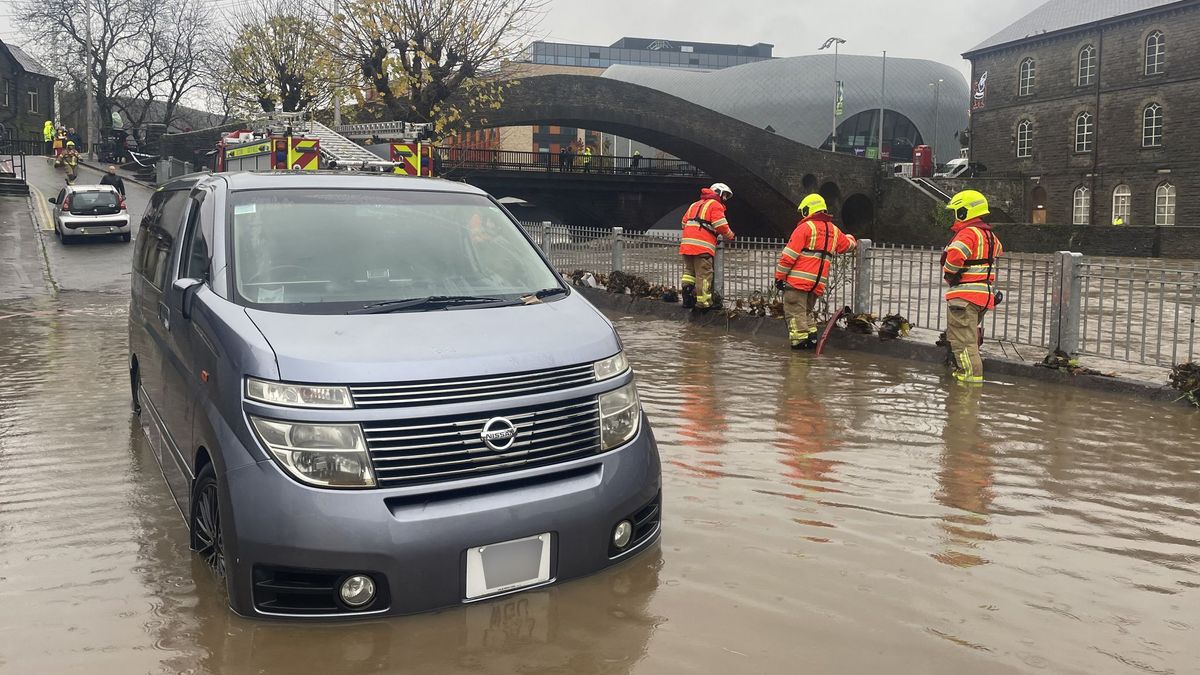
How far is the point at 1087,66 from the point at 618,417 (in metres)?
53.0

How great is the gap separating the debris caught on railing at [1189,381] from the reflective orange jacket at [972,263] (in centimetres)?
160

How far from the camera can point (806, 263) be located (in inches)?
448

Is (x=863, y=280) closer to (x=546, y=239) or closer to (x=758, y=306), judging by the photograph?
(x=758, y=306)

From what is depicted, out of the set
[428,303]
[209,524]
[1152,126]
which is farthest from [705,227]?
[1152,126]

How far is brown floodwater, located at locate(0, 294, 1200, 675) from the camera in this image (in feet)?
12.3

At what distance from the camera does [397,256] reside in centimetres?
477

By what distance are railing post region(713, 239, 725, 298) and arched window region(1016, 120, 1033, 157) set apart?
44.8 m

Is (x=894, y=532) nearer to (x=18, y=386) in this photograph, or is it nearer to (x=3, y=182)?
(x=18, y=386)

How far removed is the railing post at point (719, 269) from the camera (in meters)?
14.6

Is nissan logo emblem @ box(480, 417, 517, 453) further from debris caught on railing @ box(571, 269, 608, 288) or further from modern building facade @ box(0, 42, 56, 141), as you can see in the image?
modern building facade @ box(0, 42, 56, 141)

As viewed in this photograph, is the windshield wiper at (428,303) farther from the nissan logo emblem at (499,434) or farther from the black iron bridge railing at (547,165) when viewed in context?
the black iron bridge railing at (547,165)

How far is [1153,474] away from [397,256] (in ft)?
15.8

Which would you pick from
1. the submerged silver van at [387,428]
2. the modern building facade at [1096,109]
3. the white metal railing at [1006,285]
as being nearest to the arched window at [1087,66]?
the modern building facade at [1096,109]

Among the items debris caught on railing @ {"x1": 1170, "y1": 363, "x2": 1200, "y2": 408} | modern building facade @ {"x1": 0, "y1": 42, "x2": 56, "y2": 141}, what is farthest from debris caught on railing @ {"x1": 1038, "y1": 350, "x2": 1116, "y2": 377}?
modern building facade @ {"x1": 0, "y1": 42, "x2": 56, "y2": 141}
